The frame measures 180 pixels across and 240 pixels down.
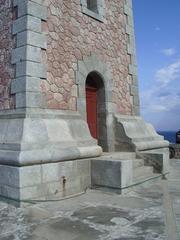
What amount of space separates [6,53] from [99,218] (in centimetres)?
408

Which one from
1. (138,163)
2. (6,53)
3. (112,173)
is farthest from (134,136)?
(6,53)

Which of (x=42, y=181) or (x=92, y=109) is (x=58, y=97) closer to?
(x=92, y=109)

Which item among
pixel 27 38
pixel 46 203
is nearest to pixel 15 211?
pixel 46 203

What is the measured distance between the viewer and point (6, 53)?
650 centimetres

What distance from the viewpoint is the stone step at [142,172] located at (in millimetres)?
6680

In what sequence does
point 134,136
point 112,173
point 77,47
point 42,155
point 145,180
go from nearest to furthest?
point 42,155, point 112,173, point 145,180, point 77,47, point 134,136

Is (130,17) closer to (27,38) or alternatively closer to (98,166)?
(27,38)

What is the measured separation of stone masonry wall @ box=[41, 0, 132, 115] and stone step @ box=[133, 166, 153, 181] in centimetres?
205

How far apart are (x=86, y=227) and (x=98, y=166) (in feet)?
7.46

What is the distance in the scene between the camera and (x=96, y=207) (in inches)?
193

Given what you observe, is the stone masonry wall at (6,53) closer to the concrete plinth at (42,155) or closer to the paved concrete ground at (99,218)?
the concrete plinth at (42,155)

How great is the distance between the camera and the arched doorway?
8.08m

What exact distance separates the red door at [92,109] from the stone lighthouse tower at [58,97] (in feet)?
0.09

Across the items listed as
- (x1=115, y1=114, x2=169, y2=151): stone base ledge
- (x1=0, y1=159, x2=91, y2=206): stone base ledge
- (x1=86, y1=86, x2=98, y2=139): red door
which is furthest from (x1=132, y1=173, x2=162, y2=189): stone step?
(x1=86, y1=86, x2=98, y2=139): red door
